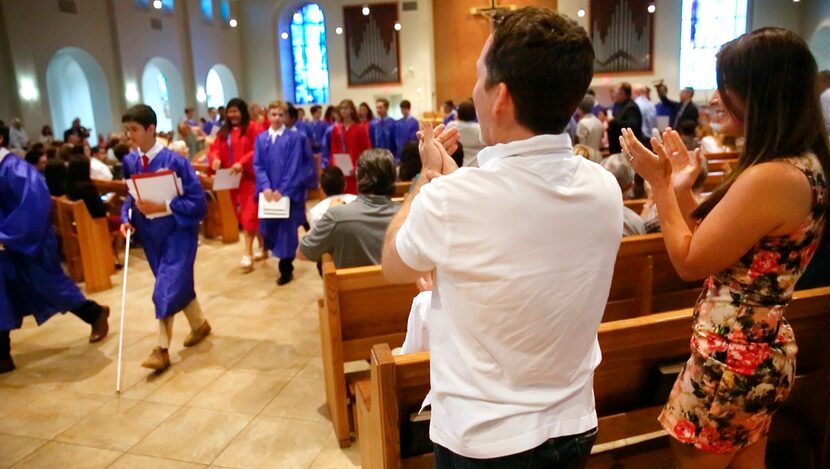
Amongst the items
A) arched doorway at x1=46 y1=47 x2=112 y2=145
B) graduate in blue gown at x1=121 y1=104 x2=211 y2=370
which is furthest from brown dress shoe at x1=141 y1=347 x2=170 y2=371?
arched doorway at x1=46 y1=47 x2=112 y2=145

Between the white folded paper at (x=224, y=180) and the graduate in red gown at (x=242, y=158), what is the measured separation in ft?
0.21

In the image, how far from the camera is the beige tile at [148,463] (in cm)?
265

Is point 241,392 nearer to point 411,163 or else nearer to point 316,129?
point 411,163

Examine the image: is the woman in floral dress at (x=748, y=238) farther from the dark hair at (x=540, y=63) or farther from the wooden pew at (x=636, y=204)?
the wooden pew at (x=636, y=204)

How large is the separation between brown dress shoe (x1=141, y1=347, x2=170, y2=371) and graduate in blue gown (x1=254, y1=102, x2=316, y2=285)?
1693mm

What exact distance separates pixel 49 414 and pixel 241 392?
94cm

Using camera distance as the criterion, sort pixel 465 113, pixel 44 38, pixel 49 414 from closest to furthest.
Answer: pixel 49 414 < pixel 465 113 < pixel 44 38

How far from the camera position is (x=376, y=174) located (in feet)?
9.62

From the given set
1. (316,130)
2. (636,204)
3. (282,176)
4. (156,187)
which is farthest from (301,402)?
(316,130)

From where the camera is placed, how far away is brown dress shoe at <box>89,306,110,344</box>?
159 inches

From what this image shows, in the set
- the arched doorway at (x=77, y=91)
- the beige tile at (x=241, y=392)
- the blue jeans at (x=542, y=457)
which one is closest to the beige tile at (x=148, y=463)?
the beige tile at (x=241, y=392)

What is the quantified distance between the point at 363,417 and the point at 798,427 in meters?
1.44

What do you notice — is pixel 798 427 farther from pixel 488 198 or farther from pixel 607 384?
pixel 488 198

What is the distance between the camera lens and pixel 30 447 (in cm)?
286
